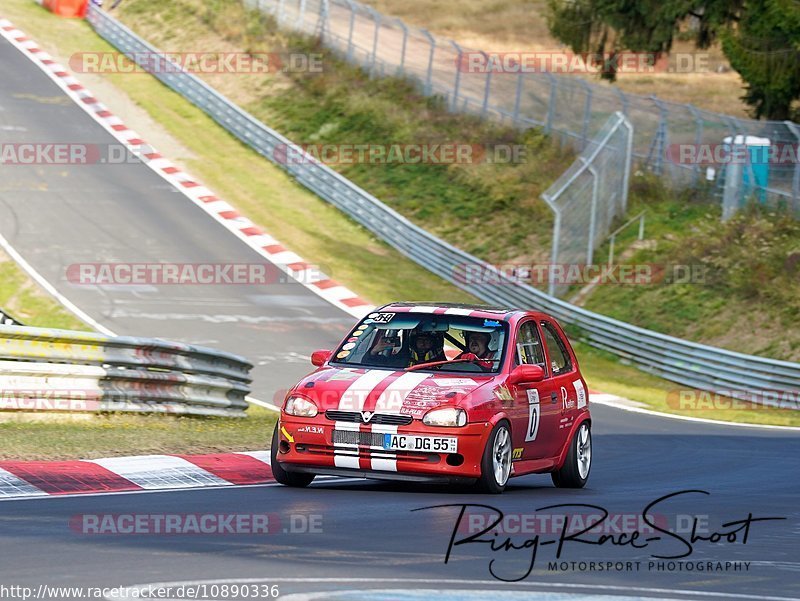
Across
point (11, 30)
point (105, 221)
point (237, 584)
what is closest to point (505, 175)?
point (105, 221)

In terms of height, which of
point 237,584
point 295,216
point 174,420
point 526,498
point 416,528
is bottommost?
point 295,216

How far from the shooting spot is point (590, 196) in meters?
28.4

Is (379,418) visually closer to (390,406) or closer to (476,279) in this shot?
(390,406)

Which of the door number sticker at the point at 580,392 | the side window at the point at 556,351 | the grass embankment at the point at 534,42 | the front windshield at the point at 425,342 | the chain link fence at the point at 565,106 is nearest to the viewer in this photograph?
the front windshield at the point at 425,342

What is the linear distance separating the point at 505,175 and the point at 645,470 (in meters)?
21.4

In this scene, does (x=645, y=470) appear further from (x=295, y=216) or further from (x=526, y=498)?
(x=295, y=216)

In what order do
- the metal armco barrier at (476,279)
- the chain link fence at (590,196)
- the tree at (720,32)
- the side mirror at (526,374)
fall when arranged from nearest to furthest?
1. the side mirror at (526,374)
2. the metal armco barrier at (476,279)
3. the chain link fence at (590,196)
4. the tree at (720,32)

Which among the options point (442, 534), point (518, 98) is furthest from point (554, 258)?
point (442, 534)

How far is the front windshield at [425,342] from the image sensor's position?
11.0 meters

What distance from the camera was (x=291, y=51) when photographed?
138ft

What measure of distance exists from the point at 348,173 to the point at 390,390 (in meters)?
26.2

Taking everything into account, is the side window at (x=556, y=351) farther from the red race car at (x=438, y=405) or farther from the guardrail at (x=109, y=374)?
the guardrail at (x=109, y=374)
